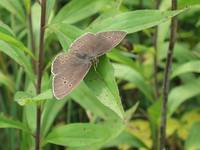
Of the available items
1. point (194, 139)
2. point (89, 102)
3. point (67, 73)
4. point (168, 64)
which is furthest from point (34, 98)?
point (194, 139)

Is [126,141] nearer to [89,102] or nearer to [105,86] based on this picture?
[89,102]

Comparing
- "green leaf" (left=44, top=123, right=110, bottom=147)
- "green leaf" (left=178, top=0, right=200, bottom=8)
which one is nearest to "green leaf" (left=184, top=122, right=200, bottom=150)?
"green leaf" (left=44, top=123, right=110, bottom=147)

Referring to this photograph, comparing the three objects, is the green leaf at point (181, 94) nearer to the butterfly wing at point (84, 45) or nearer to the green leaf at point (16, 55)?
the green leaf at point (16, 55)

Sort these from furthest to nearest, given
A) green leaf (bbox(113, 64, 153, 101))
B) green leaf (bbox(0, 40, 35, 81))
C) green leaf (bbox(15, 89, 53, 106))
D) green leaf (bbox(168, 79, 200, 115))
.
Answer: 1. green leaf (bbox(113, 64, 153, 101))
2. green leaf (bbox(168, 79, 200, 115))
3. green leaf (bbox(0, 40, 35, 81))
4. green leaf (bbox(15, 89, 53, 106))

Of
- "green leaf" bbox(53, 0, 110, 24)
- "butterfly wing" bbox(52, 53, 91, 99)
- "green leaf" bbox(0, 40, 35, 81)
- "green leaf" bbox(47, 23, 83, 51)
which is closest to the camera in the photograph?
"butterfly wing" bbox(52, 53, 91, 99)

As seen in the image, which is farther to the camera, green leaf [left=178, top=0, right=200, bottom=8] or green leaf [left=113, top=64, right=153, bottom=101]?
green leaf [left=113, top=64, right=153, bottom=101]

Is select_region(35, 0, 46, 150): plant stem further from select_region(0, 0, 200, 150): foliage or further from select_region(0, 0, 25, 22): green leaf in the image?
select_region(0, 0, 25, 22): green leaf

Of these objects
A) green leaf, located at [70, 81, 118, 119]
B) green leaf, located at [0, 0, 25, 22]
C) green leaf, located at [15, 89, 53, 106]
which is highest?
green leaf, located at [0, 0, 25, 22]
